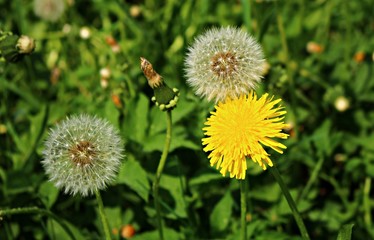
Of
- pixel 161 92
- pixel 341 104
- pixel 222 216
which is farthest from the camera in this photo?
pixel 341 104

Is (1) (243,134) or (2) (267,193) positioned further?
(2) (267,193)

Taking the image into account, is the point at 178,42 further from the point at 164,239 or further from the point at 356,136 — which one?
the point at 164,239

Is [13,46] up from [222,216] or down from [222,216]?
up

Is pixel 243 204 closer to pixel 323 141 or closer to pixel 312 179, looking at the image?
pixel 312 179

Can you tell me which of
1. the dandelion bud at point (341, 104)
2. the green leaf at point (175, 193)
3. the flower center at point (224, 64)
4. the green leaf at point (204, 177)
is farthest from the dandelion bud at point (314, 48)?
the flower center at point (224, 64)

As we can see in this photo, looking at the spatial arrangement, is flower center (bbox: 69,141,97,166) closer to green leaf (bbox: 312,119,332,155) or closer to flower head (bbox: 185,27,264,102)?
flower head (bbox: 185,27,264,102)

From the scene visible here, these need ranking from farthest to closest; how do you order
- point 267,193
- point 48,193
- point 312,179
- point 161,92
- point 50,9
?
point 50,9 → point 267,193 → point 312,179 → point 48,193 → point 161,92

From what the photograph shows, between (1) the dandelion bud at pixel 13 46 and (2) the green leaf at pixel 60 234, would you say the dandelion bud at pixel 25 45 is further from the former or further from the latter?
(2) the green leaf at pixel 60 234

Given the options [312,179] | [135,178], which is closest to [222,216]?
[135,178]
